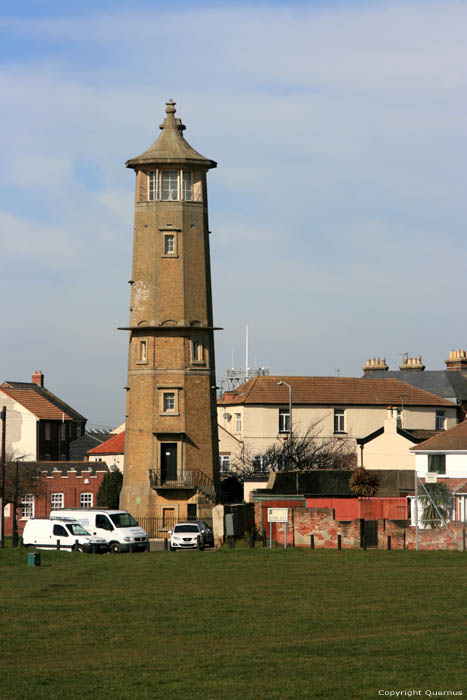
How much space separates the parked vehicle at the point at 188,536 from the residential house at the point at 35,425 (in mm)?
40808

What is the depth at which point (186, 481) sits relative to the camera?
67.2 meters

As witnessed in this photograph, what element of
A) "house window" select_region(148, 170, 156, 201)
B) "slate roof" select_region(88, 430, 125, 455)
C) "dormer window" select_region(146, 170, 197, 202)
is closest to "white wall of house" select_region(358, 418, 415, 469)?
"dormer window" select_region(146, 170, 197, 202)

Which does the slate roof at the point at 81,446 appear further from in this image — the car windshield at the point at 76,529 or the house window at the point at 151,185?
the car windshield at the point at 76,529

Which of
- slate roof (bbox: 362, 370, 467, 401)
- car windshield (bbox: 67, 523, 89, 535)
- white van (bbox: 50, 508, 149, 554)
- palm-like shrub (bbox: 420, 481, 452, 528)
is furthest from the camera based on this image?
slate roof (bbox: 362, 370, 467, 401)

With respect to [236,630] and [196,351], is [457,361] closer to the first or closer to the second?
[196,351]

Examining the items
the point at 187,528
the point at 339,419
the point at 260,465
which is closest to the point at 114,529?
the point at 187,528

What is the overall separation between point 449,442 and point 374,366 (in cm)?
5139

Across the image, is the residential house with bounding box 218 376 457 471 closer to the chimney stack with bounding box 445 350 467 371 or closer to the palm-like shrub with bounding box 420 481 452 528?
the chimney stack with bounding box 445 350 467 371

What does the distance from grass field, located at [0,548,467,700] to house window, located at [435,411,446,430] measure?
171 feet

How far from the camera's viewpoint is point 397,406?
91.2 meters

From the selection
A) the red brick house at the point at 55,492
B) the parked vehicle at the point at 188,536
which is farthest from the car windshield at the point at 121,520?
the red brick house at the point at 55,492

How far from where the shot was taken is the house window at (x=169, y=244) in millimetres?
67750

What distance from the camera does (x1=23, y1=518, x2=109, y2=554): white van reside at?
49.8 metres

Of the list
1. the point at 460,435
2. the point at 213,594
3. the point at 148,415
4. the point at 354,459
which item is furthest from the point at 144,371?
the point at 213,594
